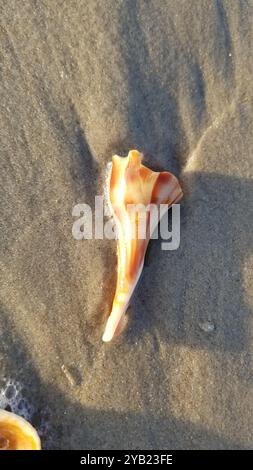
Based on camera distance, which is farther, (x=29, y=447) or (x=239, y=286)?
(x=239, y=286)

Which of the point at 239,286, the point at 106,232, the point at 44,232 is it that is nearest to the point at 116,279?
the point at 106,232

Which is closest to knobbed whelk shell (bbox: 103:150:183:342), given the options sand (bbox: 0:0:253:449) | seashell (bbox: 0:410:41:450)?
sand (bbox: 0:0:253:449)

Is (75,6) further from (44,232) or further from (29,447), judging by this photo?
(29,447)

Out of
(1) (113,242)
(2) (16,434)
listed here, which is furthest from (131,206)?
(2) (16,434)

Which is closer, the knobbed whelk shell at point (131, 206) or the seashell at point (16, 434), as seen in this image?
the seashell at point (16, 434)

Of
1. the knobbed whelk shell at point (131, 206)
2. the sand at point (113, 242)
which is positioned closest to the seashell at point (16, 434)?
the sand at point (113, 242)

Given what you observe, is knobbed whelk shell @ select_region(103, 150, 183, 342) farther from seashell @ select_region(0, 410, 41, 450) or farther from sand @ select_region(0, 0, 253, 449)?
seashell @ select_region(0, 410, 41, 450)

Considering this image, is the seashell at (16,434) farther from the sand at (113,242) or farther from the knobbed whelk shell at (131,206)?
the knobbed whelk shell at (131,206)
